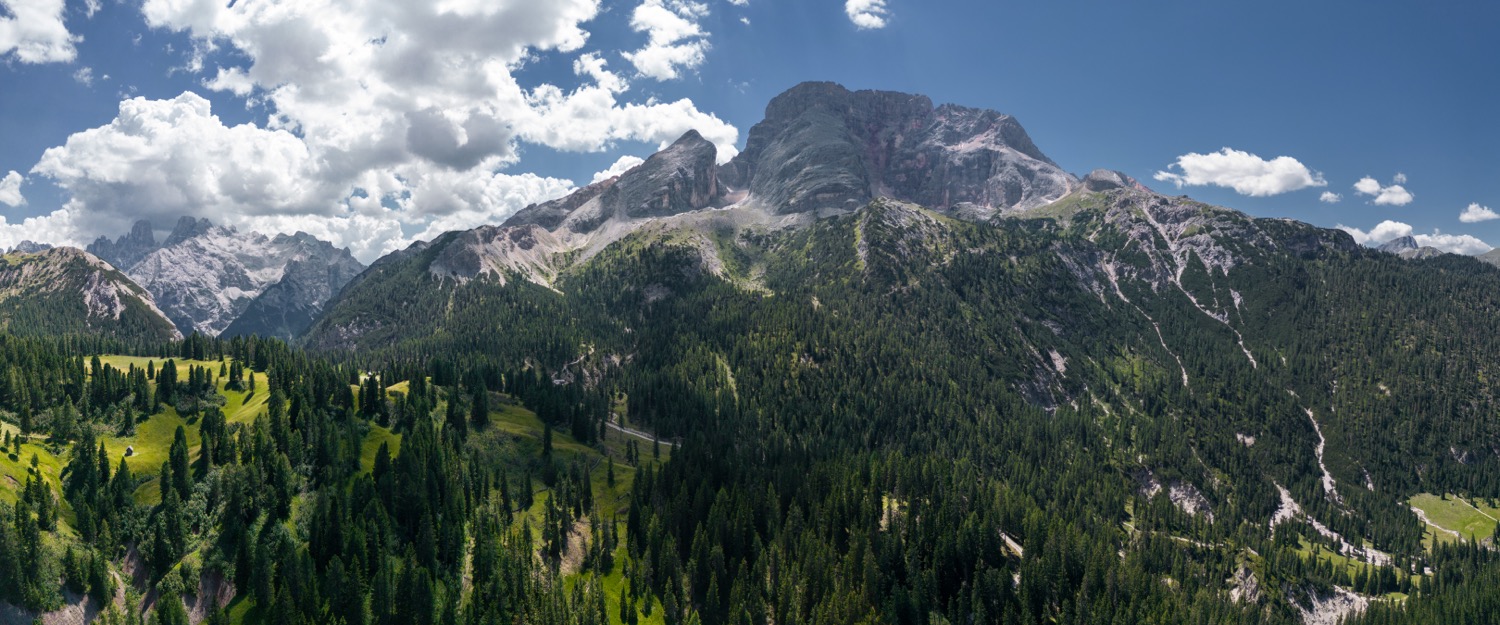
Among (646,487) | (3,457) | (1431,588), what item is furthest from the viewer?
(1431,588)

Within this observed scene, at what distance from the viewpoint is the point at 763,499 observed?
133m

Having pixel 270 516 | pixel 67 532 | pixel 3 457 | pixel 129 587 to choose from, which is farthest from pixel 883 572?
pixel 3 457

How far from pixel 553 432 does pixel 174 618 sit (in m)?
100

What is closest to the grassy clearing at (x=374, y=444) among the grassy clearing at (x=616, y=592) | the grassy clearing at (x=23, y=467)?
the grassy clearing at (x=23, y=467)

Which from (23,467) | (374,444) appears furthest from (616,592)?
(23,467)

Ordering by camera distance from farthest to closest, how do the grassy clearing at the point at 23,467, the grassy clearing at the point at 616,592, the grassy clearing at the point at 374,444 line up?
the grassy clearing at the point at 374,444 < the grassy clearing at the point at 616,592 < the grassy clearing at the point at 23,467

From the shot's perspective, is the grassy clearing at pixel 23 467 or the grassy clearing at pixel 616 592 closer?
the grassy clearing at pixel 23 467

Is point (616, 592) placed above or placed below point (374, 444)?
below

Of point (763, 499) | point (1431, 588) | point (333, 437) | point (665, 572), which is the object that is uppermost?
point (333, 437)

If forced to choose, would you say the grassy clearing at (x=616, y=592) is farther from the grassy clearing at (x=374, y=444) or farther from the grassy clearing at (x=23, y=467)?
the grassy clearing at (x=23, y=467)

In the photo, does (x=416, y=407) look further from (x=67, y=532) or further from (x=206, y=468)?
(x=67, y=532)

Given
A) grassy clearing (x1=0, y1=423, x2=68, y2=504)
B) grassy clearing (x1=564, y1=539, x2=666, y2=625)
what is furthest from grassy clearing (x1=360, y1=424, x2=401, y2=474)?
grassy clearing (x1=564, y1=539, x2=666, y2=625)

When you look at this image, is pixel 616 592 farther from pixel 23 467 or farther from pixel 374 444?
pixel 23 467

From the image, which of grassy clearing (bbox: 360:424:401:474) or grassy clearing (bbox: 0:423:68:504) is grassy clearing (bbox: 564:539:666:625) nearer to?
grassy clearing (bbox: 360:424:401:474)
